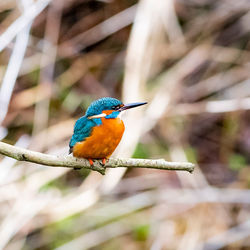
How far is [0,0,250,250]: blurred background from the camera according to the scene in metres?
4.28

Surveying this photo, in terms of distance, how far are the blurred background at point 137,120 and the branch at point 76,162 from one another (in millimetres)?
1840

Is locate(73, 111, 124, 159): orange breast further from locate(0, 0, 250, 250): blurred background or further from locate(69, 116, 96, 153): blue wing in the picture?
locate(0, 0, 250, 250): blurred background

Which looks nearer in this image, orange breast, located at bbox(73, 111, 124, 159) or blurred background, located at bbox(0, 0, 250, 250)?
orange breast, located at bbox(73, 111, 124, 159)

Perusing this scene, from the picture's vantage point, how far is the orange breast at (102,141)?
215 centimetres

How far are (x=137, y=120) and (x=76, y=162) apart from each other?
246 centimetres

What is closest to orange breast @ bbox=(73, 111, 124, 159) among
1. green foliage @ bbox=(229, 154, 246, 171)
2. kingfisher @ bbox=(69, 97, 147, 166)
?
kingfisher @ bbox=(69, 97, 147, 166)

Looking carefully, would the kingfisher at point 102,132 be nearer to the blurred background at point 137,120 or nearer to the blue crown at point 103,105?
the blue crown at point 103,105

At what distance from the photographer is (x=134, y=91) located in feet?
14.3

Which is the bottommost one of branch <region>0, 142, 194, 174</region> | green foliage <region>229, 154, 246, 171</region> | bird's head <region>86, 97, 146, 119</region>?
branch <region>0, 142, 194, 174</region>

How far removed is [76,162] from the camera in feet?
6.40

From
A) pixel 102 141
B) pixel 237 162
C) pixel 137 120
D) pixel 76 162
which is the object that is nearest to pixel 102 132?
pixel 102 141

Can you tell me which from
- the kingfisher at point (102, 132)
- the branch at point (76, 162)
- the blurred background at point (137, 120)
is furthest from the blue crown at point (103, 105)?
the blurred background at point (137, 120)

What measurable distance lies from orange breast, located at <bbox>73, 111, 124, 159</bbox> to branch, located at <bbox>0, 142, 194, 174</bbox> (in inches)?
2.4

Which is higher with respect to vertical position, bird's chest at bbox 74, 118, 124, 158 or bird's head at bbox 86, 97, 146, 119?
bird's head at bbox 86, 97, 146, 119
